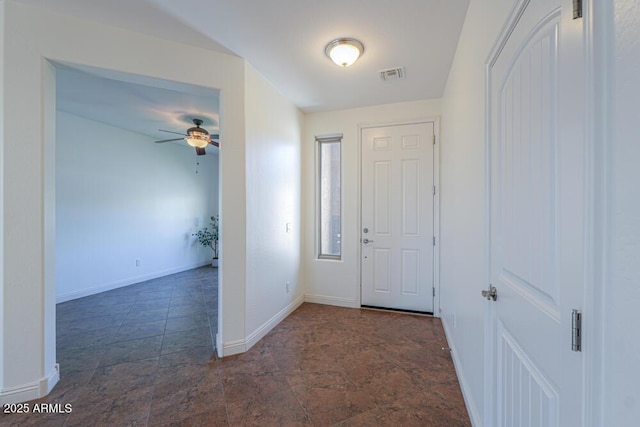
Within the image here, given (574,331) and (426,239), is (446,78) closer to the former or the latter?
(426,239)

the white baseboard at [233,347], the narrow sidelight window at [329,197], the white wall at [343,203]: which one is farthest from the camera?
the narrow sidelight window at [329,197]

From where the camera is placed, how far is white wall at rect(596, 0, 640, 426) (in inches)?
19.5

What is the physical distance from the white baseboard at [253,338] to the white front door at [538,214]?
1908mm

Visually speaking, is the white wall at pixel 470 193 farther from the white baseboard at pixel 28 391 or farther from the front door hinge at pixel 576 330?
the white baseboard at pixel 28 391

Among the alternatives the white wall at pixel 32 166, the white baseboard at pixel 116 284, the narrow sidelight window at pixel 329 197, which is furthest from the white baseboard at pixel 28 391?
the narrow sidelight window at pixel 329 197

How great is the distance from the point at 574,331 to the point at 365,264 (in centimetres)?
279

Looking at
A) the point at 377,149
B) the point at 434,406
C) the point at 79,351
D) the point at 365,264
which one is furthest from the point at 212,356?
the point at 377,149

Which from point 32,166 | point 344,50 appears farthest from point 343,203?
point 32,166

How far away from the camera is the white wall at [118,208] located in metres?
3.74

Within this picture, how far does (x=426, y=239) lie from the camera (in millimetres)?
3180

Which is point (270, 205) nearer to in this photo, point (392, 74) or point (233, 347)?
point (233, 347)

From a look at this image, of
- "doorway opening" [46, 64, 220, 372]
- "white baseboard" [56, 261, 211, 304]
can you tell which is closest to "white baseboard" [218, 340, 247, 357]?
"doorway opening" [46, 64, 220, 372]

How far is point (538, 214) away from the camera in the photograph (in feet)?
2.76

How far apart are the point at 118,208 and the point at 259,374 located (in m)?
3.95
